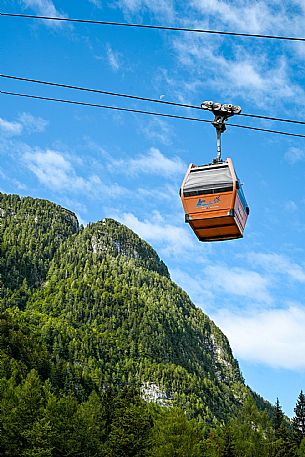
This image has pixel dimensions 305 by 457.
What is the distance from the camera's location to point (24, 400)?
207 ft

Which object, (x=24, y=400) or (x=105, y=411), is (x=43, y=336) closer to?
(x=105, y=411)

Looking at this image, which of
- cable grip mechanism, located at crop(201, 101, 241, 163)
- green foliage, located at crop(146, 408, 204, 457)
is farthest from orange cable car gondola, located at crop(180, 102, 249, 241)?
green foliage, located at crop(146, 408, 204, 457)

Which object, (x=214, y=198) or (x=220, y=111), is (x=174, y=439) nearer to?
(x=214, y=198)

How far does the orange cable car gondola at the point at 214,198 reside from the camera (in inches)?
653

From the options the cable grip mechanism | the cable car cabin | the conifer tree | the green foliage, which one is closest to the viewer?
the cable grip mechanism

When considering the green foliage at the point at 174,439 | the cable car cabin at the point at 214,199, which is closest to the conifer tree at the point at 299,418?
the green foliage at the point at 174,439

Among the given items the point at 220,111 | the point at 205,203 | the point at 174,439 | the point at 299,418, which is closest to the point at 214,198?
the point at 205,203

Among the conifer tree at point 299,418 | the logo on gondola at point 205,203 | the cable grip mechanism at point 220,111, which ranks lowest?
the logo on gondola at point 205,203

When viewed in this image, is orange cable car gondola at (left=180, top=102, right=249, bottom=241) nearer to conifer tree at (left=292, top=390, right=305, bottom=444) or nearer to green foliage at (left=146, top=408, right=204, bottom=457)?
green foliage at (left=146, top=408, right=204, bottom=457)

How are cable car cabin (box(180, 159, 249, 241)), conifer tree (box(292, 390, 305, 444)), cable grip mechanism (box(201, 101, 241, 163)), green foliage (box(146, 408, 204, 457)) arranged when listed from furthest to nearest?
conifer tree (box(292, 390, 305, 444)) → green foliage (box(146, 408, 204, 457)) → cable car cabin (box(180, 159, 249, 241)) → cable grip mechanism (box(201, 101, 241, 163))

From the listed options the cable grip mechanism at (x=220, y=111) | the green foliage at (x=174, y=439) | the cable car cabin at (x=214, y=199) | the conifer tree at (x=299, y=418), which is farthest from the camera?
the conifer tree at (x=299, y=418)

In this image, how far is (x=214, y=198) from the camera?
16656 mm

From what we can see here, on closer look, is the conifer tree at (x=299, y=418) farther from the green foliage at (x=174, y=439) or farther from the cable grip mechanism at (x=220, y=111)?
the cable grip mechanism at (x=220, y=111)

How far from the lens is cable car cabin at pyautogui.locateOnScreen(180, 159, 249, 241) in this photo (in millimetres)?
16578
